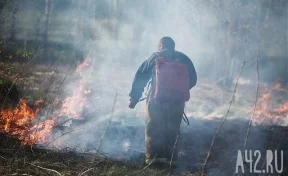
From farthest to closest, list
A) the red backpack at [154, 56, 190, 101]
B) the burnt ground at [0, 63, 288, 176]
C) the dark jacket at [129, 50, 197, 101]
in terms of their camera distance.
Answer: the burnt ground at [0, 63, 288, 176]
the dark jacket at [129, 50, 197, 101]
the red backpack at [154, 56, 190, 101]

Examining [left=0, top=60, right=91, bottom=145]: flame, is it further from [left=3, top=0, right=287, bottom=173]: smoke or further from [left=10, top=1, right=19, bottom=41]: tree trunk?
[left=10, top=1, right=19, bottom=41]: tree trunk

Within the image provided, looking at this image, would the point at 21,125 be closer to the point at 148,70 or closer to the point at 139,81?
the point at 139,81

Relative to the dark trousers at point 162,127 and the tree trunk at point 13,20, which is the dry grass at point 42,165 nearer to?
the dark trousers at point 162,127

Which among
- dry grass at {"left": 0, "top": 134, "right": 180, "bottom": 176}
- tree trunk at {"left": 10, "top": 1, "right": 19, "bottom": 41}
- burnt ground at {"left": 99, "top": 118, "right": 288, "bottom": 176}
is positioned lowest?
burnt ground at {"left": 99, "top": 118, "right": 288, "bottom": 176}

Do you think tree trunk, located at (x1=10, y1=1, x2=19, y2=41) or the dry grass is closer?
the dry grass

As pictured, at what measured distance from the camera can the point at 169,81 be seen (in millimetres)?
5117

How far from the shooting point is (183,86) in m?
5.19

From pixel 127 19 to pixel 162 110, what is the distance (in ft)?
88.8

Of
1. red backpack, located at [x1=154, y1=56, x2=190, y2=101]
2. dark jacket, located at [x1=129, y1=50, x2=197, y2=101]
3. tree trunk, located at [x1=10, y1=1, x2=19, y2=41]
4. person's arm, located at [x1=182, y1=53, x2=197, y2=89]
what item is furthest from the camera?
tree trunk, located at [x1=10, y1=1, x2=19, y2=41]

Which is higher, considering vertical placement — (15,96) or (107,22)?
(107,22)

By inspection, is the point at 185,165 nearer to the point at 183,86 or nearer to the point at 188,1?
the point at 183,86

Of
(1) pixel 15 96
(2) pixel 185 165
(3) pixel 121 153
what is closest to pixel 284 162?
(2) pixel 185 165

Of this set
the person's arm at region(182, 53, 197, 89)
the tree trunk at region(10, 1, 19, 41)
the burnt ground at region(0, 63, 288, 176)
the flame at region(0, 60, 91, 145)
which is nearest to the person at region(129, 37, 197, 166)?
the person's arm at region(182, 53, 197, 89)

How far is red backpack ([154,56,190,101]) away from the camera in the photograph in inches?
201
